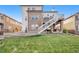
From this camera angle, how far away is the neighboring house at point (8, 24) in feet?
11.2

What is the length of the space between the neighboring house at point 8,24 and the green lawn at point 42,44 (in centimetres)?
15

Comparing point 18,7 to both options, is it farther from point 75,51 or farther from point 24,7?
point 75,51

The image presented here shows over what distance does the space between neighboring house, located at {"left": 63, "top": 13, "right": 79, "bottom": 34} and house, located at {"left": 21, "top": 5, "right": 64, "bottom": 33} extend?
0.09m

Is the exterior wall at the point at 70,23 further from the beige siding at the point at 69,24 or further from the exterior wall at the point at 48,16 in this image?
the exterior wall at the point at 48,16

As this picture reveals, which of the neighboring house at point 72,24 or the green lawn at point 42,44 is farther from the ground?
the neighboring house at point 72,24

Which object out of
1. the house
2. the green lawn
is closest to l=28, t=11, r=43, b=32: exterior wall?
the house

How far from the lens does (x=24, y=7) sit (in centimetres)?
342

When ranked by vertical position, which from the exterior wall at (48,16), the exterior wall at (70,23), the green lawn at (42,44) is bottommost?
the green lawn at (42,44)

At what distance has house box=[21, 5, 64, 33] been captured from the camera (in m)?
3.44

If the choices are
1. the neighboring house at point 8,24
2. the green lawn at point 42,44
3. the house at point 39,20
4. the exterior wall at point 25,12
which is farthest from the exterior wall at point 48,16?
the neighboring house at point 8,24

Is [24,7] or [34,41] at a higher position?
[24,7]

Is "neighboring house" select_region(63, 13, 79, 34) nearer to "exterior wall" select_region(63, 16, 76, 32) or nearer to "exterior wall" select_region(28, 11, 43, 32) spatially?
"exterior wall" select_region(63, 16, 76, 32)
